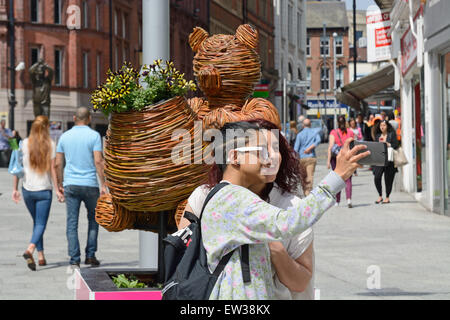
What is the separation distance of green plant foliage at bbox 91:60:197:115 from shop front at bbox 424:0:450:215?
1047cm

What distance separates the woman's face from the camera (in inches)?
127

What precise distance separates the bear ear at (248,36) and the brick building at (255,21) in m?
54.2

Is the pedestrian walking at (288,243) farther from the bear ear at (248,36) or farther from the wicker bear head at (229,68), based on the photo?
the bear ear at (248,36)

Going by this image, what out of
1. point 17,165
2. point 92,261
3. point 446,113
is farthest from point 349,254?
point 446,113

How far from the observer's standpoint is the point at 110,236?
41.9 feet

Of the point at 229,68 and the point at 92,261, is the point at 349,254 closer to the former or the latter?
the point at 92,261

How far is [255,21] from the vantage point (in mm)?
71312

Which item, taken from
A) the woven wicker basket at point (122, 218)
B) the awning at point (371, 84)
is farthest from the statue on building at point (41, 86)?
the woven wicker basket at point (122, 218)

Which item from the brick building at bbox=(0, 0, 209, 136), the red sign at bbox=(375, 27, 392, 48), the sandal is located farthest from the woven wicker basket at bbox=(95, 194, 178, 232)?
the brick building at bbox=(0, 0, 209, 136)

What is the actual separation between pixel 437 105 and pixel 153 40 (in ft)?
34.9

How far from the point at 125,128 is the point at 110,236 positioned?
26.9 ft

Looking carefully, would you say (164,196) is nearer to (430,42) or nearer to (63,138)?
(63,138)
